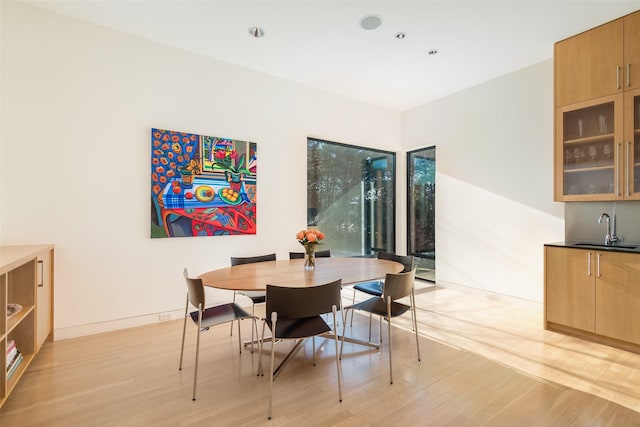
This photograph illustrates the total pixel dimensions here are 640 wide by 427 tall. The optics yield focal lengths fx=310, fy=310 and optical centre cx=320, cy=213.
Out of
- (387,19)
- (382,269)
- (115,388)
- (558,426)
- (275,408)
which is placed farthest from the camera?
(387,19)

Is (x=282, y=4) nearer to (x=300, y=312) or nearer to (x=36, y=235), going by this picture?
(x=300, y=312)

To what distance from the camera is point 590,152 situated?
126 inches

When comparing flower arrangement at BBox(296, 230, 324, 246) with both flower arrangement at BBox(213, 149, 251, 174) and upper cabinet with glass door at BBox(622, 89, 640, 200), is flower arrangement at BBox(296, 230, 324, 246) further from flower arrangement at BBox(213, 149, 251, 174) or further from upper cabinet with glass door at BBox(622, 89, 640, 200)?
upper cabinet with glass door at BBox(622, 89, 640, 200)

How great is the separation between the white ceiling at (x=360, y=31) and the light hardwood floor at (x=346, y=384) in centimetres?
313

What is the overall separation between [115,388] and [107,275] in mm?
1383

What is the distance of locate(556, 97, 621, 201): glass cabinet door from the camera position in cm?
301

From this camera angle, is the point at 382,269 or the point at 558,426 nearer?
the point at 558,426

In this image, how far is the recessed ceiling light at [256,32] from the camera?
3.23m

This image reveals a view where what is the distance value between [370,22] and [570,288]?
3301 millimetres

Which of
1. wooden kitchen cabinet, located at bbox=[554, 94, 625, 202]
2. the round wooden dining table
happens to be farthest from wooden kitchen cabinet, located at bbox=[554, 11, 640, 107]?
the round wooden dining table

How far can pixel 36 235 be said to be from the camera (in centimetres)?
289

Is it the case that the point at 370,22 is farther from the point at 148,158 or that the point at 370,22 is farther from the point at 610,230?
the point at 610,230

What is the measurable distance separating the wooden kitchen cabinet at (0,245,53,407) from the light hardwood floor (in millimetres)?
178

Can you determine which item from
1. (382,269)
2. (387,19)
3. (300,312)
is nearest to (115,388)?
(300,312)
